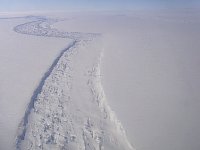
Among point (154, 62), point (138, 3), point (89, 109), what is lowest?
point (89, 109)

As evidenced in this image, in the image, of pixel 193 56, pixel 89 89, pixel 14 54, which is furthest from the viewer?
pixel 14 54

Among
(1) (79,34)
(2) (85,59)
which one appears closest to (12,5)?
(1) (79,34)

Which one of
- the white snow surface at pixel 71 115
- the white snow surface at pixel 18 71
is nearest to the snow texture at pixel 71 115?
the white snow surface at pixel 71 115

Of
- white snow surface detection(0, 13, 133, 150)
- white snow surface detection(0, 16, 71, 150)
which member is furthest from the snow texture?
white snow surface detection(0, 16, 71, 150)

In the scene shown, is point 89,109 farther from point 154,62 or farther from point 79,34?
point 79,34

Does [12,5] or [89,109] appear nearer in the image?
[89,109]

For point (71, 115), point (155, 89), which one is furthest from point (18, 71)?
point (155, 89)

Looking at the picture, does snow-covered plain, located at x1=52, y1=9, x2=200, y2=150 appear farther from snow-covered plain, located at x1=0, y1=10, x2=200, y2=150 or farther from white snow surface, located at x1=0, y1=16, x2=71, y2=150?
white snow surface, located at x1=0, y1=16, x2=71, y2=150
